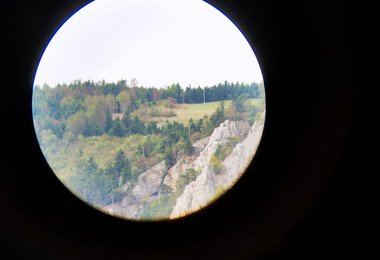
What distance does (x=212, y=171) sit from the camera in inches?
61.6

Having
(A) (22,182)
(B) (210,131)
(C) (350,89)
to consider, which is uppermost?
(C) (350,89)

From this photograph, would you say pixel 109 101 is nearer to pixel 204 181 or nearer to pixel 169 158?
pixel 169 158

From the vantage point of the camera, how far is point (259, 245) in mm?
1401

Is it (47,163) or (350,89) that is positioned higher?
(350,89)

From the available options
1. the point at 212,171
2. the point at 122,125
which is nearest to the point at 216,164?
the point at 212,171

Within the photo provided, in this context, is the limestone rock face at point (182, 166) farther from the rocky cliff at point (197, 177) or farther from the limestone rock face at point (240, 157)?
the limestone rock face at point (240, 157)

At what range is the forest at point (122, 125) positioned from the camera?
1531mm

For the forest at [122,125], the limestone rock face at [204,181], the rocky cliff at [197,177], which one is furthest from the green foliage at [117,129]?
the limestone rock face at [204,181]

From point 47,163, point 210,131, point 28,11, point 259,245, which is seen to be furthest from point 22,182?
point 259,245

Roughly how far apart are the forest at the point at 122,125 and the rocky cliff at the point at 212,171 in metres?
0.04

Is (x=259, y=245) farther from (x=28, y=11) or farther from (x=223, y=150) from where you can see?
(x=28, y=11)

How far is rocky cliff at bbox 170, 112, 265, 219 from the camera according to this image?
1.51 meters

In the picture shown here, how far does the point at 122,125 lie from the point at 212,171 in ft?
1.17

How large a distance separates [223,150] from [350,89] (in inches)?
18.4
